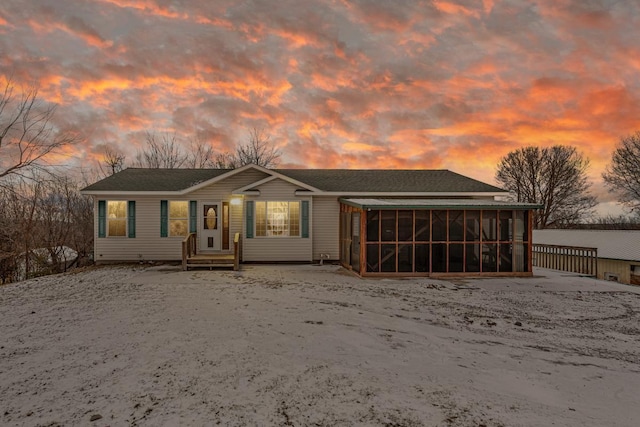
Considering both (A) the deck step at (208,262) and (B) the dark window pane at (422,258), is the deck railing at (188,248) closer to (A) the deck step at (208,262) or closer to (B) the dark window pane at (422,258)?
(A) the deck step at (208,262)

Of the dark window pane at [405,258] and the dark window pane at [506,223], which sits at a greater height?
the dark window pane at [506,223]

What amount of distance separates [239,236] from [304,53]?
Result: 340 inches

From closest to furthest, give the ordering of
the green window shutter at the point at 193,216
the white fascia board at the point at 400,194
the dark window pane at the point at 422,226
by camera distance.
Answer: the dark window pane at the point at 422,226, the green window shutter at the point at 193,216, the white fascia board at the point at 400,194

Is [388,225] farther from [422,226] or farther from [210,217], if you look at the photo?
[210,217]

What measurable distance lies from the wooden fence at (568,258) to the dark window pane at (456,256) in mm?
6186

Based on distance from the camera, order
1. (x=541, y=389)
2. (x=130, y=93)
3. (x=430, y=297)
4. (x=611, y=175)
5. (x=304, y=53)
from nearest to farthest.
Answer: (x=541, y=389) → (x=430, y=297) → (x=304, y=53) → (x=130, y=93) → (x=611, y=175)

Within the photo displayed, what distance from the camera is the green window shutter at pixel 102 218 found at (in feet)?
45.1

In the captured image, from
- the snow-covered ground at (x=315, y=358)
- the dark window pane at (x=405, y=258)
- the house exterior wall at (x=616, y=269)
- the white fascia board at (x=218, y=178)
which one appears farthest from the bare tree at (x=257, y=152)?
the house exterior wall at (x=616, y=269)

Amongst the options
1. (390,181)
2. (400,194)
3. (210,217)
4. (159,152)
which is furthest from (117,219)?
(159,152)

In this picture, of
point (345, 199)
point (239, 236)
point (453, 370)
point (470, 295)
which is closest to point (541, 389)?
point (453, 370)

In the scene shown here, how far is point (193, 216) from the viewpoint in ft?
46.2

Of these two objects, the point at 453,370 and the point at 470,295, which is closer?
the point at 453,370

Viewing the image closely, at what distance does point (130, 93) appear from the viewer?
17922 mm

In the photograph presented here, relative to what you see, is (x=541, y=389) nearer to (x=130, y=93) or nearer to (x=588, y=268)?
(x=588, y=268)
